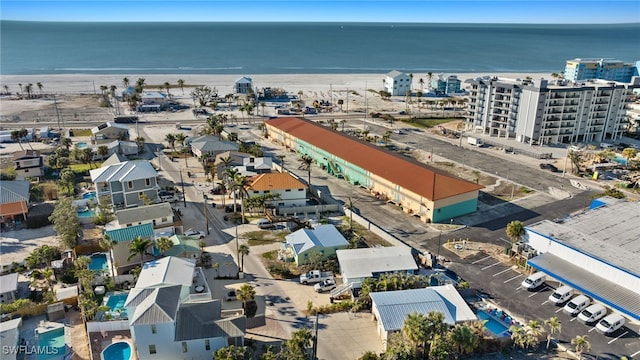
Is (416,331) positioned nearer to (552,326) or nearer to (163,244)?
(552,326)

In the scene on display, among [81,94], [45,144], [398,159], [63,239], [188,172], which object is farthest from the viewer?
[81,94]

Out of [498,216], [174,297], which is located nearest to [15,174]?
[174,297]

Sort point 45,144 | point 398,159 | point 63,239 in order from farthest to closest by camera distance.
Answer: point 45,144
point 398,159
point 63,239

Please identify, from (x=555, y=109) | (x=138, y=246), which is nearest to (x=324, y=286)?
(x=138, y=246)

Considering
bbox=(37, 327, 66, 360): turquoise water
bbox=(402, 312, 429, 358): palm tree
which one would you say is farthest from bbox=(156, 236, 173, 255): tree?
bbox=(402, 312, 429, 358): palm tree

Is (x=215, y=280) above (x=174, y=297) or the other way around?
the other way around

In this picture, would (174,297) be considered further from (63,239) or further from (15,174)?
(15,174)
